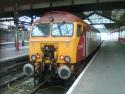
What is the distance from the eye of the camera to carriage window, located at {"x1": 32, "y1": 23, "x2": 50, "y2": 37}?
582 inches

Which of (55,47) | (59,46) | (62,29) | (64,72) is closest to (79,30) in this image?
(62,29)

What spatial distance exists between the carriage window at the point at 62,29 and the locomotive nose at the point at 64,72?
1892mm

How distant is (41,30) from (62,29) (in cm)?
97

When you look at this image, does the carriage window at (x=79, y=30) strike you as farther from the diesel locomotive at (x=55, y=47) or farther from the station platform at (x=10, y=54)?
the station platform at (x=10, y=54)

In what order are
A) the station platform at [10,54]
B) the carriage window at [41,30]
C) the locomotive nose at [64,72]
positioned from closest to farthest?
the locomotive nose at [64,72] → the carriage window at [41,30] → the station platform at [10,54]

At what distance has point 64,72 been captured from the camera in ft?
43.1

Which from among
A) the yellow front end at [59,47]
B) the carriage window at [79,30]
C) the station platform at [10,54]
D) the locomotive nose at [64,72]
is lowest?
the station platform at [10,54]

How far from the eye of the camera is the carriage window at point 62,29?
14531 millimetres

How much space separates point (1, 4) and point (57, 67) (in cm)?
1889

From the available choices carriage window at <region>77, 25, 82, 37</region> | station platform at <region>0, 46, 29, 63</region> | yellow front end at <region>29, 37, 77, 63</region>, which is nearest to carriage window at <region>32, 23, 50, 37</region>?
yellow front end at <region>29, 37, 77, 63</region>

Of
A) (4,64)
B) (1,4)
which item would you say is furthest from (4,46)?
(4,64)

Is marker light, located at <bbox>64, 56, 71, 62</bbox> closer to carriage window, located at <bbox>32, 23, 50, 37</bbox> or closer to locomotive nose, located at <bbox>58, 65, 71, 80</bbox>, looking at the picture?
locomotive nose, located at <bbox>58, 65, 71, 80</bbox>

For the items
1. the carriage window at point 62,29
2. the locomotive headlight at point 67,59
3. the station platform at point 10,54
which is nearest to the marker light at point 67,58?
the locomotive headlight at point 67,59

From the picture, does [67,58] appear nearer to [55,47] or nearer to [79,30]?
[55,47]
